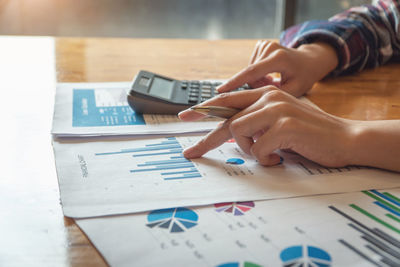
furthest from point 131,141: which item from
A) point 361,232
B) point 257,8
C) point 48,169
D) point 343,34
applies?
point 257,8

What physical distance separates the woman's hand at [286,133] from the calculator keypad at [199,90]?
19cm

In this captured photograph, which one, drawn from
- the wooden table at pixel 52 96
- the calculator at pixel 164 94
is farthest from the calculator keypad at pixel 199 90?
the wooden table at pixel 52 96

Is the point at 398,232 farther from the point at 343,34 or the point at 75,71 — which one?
the point at 75,71

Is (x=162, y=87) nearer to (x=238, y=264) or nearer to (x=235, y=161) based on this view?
(x=235, y=161)

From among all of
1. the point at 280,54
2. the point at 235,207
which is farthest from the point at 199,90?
the point at 235,207

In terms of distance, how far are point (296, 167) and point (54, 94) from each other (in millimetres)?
491

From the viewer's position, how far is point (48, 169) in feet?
1.77

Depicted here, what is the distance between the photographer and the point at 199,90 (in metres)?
0.79

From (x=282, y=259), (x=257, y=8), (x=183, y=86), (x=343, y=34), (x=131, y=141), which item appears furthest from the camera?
(x=257, y=8)

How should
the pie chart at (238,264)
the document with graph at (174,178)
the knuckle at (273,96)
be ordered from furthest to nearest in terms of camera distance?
the knuckle at (273,96)
the document with graph at (174,178)
the pie chart at (238,264)

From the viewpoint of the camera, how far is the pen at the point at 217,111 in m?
0.58

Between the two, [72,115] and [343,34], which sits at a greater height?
[343,34]

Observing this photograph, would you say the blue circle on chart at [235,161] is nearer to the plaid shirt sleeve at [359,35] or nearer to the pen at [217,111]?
the pen at [217,111]

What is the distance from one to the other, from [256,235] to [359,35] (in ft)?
2.34
